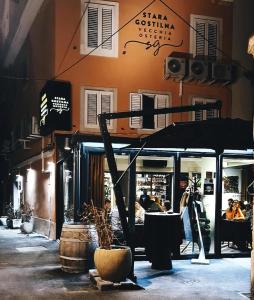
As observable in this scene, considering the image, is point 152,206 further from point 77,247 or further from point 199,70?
point 199,70

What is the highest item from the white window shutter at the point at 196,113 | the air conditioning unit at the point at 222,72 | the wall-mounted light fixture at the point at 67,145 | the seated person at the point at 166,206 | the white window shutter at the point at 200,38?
the white window shutter at the point at 200,38

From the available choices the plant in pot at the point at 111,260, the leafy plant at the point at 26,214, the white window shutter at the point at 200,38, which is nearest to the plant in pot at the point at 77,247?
the plant in pot at the point at 111,260

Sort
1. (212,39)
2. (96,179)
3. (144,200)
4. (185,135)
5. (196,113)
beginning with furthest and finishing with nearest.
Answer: (212,39) → (196,113) → (96,179) → (144,200) → (185,135)

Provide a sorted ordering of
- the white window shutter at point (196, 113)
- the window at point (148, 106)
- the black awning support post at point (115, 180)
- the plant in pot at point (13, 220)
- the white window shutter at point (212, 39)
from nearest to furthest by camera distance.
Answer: the black awning support post at point (115, 180) → the window at point (148, 106) → the white window shutter at point (196, 113) → the white window shutter at point (212, 39) → the plant in pot at point (13, 220)

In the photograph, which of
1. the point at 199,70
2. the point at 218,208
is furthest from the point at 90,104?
the point at 218,208

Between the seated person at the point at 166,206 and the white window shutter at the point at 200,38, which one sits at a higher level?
the white window shutter at the point at 200,38

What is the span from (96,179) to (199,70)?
5210 millimetres

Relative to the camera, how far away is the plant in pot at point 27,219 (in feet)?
→ 57.1

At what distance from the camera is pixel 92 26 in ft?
48.2

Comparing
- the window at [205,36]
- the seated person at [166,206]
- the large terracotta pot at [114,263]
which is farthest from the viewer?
the window at [205,36]

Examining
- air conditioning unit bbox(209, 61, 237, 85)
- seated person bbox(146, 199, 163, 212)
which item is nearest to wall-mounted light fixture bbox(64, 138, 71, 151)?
seated person bbox(146, 199, 163, 212)

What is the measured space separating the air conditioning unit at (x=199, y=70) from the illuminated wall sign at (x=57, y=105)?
4.12m

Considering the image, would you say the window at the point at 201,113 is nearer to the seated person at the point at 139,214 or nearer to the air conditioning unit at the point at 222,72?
the air conditioning unit at the point at 222,72

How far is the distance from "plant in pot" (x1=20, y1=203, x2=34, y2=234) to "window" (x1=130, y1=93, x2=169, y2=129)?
619 centimetres
